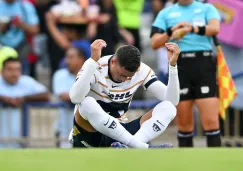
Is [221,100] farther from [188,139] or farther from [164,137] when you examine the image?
[164,137]

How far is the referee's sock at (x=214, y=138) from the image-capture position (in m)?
10.9

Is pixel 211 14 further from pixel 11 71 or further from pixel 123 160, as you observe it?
pixel 123 160

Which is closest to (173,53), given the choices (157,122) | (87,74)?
(157,122)

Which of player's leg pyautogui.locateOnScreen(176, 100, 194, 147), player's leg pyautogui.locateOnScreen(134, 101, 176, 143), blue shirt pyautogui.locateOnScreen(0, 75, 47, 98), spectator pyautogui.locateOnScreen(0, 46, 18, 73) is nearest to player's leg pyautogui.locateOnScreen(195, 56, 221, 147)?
player's leg pyautogui.locateOnScreen(176, 100, 194, 147)

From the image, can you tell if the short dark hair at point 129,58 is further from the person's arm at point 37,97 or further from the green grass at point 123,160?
the person's arm at point 37,97

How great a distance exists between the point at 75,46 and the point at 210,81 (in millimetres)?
2951

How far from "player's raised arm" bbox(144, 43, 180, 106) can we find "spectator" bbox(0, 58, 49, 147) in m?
3.41

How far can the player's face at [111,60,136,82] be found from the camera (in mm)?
9266

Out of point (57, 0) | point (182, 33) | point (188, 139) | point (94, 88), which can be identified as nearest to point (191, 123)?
point (188, 139)

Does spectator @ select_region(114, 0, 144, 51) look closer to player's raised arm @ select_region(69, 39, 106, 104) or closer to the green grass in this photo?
player's raised arm @ select_region(69, 39, 106, 104)

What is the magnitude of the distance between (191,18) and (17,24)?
4511mm

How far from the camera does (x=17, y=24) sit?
14.6 metres

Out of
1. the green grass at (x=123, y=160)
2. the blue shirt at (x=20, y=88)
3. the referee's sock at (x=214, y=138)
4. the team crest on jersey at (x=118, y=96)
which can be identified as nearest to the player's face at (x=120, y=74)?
the team crest on jersey at (x=118, y=96)

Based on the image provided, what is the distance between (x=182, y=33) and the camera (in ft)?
34.4
